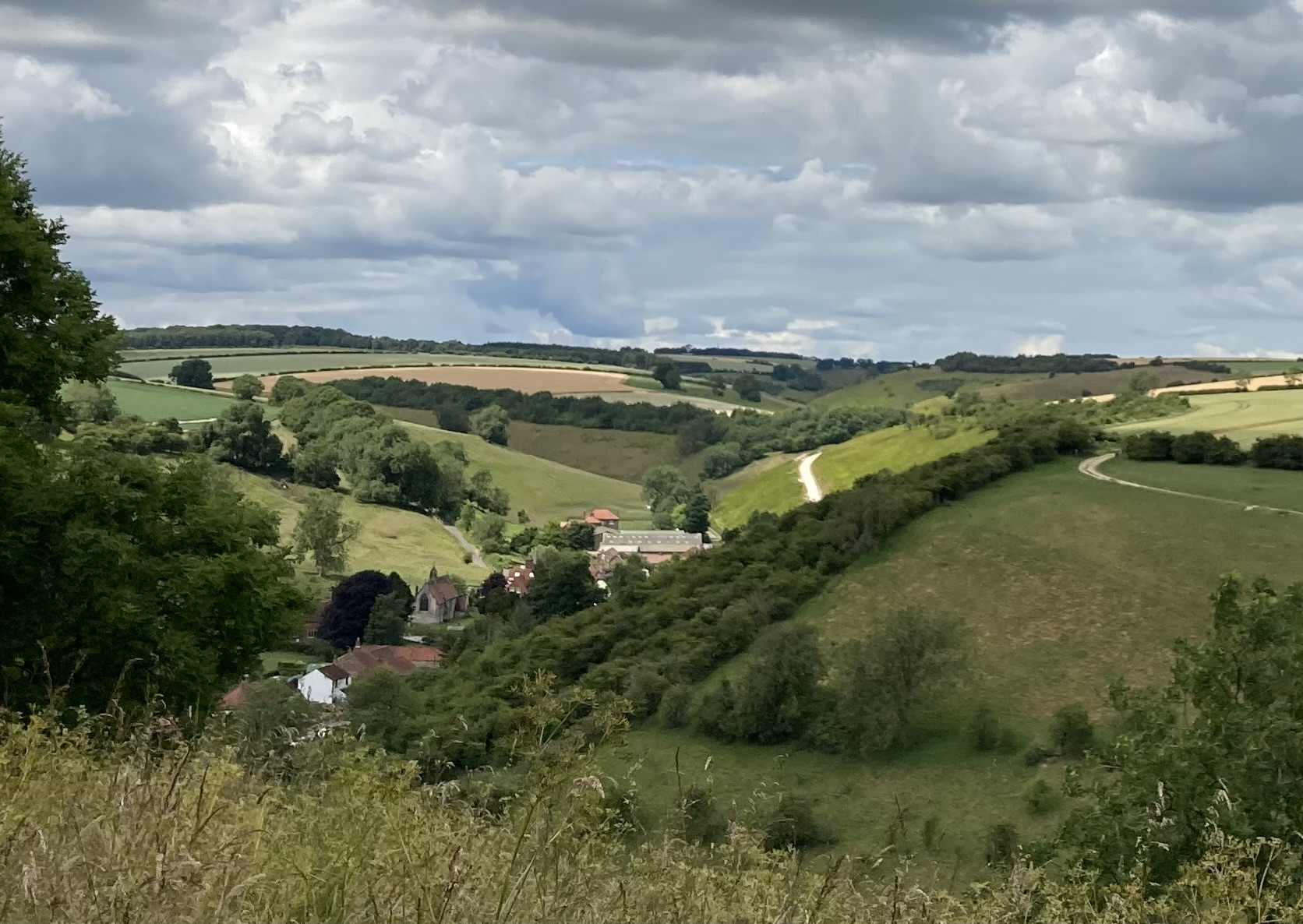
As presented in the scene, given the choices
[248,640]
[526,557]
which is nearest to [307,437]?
[526,557]

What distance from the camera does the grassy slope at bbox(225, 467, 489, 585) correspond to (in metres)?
97.3

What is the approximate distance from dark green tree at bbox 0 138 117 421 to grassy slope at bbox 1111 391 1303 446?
7070 cm

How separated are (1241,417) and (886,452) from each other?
32.1 metres

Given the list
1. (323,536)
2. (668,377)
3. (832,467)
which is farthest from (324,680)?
(668,377)

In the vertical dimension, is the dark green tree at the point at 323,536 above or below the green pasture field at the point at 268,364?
below

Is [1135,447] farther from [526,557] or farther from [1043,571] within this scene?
[526,557]

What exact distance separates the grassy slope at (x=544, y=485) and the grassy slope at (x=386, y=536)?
1557 centimetres

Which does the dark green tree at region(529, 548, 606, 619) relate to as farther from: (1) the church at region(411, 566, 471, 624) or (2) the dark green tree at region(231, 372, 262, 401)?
(2) the dark green tree at region(231, 372, 262, 401)

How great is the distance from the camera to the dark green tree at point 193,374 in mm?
152750

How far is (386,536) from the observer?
348 feet

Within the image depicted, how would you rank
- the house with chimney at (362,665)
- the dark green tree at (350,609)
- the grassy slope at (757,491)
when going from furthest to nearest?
the grassy slope at (757,491) < the dark green tree at (350,609) < the house with chimney at (362,665)

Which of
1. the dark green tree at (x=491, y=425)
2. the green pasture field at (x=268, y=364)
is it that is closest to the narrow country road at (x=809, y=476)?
the dark green tree at (x=491, y=425)

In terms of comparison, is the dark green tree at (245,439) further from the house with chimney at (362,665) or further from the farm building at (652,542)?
the house with chimney at (362,665)

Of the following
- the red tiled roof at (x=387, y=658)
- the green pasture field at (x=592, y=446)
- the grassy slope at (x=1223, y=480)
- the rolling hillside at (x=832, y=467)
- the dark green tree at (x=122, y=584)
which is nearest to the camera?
the dark green tree at (x=122, y=584)
